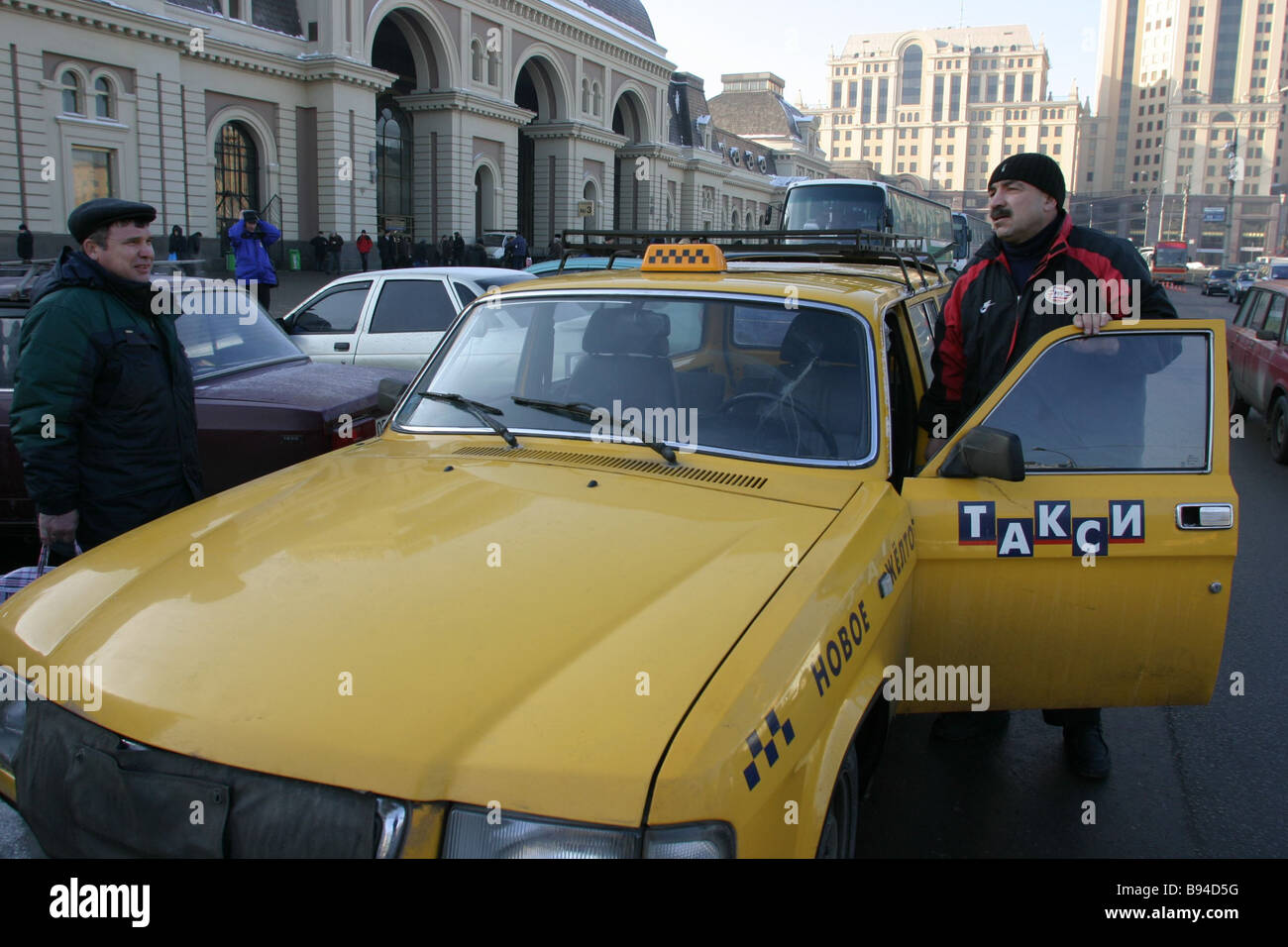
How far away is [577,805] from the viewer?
5.39 feet

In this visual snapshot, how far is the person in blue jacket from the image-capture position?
13750 mm

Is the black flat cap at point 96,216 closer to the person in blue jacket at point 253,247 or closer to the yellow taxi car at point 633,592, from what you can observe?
the yellow taxi car at point 633,592

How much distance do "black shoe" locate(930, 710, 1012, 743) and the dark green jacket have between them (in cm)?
314

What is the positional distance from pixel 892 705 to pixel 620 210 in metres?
59.0

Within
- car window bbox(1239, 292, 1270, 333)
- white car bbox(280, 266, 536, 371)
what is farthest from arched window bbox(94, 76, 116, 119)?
car window bbox(1239, 292, 1270, 333)

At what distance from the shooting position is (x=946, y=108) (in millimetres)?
158250

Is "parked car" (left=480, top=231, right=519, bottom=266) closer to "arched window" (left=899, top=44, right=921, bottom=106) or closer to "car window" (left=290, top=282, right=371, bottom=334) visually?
"car window" (left=290, top=282, right=371, bottom=334)

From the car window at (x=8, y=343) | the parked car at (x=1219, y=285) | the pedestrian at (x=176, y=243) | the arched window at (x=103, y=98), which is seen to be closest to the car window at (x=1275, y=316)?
the car window at (x=8, y=343)

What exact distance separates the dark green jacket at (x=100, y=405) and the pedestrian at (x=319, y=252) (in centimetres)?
3341

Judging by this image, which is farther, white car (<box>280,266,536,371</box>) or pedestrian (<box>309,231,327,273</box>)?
pedestrian (<box>309,231,327,273</box>)

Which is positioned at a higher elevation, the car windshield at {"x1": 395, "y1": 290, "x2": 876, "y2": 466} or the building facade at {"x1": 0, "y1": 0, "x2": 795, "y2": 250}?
the building facade at {"x1": 0, "y1": 0, "x2": 795, "y2": 250}

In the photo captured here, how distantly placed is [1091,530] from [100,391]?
11.4ft

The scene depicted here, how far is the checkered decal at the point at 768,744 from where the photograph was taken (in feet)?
5.69

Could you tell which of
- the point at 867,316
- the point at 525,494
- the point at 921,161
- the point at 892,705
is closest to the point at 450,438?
the point at 525,494
